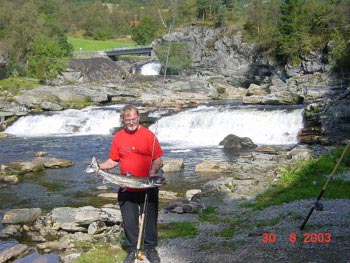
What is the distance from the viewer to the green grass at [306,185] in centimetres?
1362

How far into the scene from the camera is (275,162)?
23.9 metres

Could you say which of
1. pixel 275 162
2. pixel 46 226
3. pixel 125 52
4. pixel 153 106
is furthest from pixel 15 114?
pixel 125 52

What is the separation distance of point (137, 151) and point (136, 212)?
116cm

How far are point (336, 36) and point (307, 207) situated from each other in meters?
49.9

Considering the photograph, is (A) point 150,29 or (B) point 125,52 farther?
(A) point 150,29

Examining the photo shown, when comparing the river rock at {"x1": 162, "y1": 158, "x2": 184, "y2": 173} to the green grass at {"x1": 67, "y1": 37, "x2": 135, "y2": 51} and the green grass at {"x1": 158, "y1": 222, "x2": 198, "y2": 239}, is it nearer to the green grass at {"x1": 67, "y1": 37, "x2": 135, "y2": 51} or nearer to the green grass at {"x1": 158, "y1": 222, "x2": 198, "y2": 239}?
the green grass at {"x1": 158, "y1": 222, "x2": 198, "y2": 239}

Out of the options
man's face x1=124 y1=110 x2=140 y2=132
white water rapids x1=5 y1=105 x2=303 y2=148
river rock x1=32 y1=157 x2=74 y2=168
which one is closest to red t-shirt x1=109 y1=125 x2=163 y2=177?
man's face x1=124 y1=110 x2=140 y2=132

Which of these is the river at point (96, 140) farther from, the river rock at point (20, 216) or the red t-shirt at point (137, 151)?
the red t-shirt at point (137, 151)

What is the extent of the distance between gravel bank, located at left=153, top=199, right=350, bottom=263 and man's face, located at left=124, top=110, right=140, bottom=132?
312 cm

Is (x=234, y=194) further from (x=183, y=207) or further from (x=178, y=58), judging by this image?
(x=178, y=58)

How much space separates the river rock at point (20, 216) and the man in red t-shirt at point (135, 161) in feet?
28.1

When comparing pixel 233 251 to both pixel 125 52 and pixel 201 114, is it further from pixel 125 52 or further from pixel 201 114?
pixel 125 52

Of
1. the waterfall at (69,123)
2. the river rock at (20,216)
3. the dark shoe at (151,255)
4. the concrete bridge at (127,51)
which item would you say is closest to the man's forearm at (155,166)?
the dark shoe at (151,255)

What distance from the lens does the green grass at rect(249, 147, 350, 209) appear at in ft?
44.7
